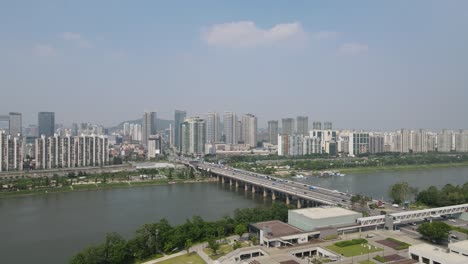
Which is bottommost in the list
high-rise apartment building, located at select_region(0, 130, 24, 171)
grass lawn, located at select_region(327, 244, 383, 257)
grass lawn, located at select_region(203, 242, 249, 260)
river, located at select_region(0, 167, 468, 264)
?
river, located at select_region(0, 167, 468, 264)

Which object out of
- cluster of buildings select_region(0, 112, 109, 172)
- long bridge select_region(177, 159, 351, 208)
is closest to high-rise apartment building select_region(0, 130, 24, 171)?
cluster of buildings select_region(0, 112, 109, 172)

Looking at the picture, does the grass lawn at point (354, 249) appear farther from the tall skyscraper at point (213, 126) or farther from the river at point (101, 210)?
the tall skyscraper at point (213, 126)

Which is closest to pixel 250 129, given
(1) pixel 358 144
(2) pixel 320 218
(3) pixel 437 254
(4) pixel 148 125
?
(4) pixel 148 125

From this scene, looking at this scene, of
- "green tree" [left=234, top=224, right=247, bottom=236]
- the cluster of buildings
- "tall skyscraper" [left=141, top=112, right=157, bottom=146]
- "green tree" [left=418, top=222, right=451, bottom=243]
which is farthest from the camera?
"tall skyscraper" [left=141, top=112, right=157, bottom=146]

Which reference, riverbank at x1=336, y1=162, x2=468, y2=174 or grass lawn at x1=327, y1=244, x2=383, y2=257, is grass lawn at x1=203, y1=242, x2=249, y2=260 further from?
riverbank at x1=336, y1=162, x2=468, y2=174

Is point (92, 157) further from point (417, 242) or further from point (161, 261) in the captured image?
point (417, 242)

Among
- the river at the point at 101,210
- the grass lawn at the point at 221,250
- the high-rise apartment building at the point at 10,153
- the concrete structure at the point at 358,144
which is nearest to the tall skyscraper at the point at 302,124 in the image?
the concrete structure at the point at 358,144
